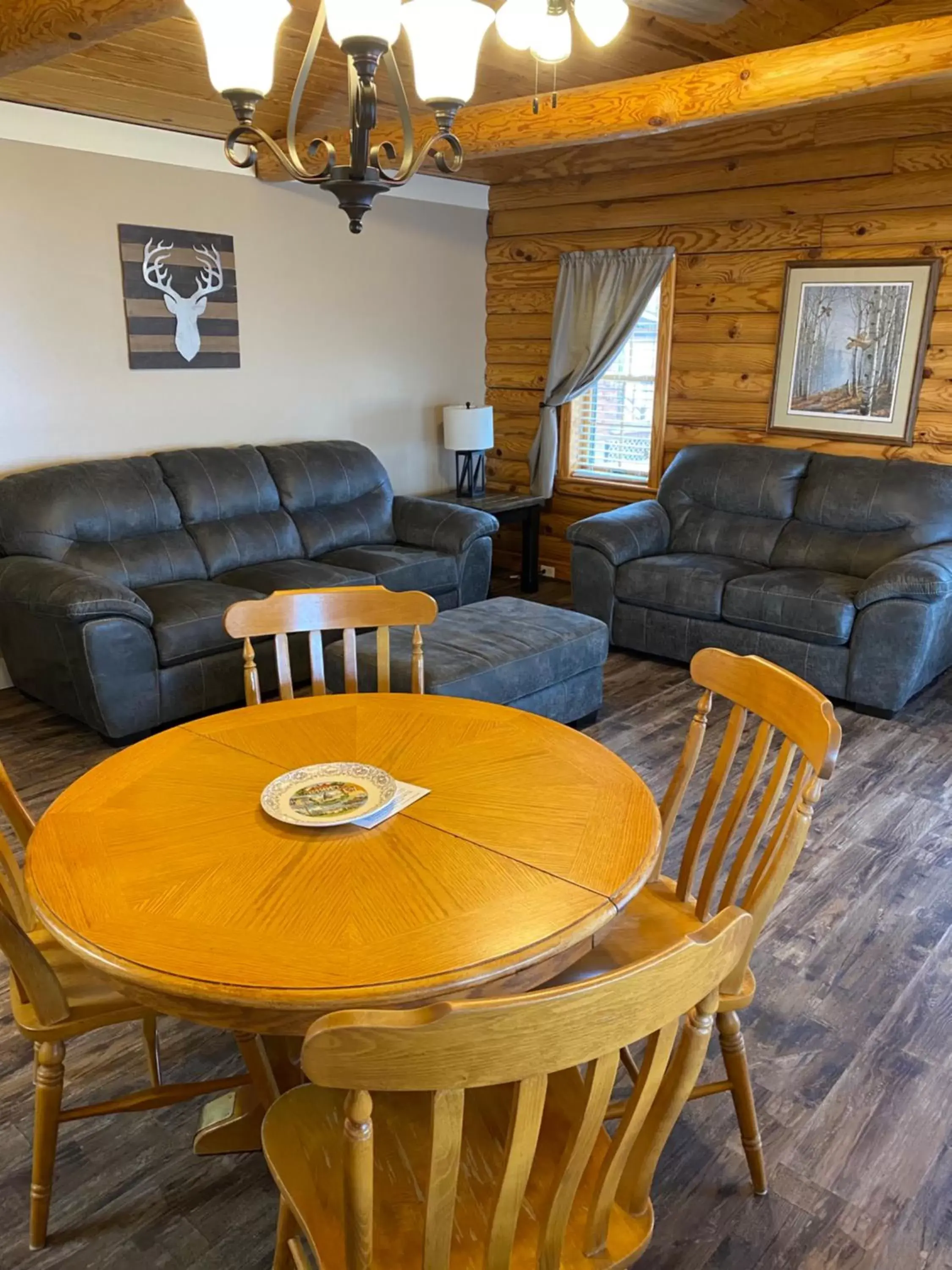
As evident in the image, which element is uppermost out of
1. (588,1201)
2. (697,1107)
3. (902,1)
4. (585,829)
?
(902,1)

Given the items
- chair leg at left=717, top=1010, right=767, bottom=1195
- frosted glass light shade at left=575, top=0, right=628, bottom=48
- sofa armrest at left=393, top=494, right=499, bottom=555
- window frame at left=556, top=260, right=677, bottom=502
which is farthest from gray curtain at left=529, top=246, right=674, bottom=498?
chair leg at left=717, top=1010, right=767, bottom=1195

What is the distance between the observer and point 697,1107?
1977 millimetres

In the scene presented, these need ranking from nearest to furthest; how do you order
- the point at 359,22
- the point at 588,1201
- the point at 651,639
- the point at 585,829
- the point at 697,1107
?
the point at 588,1201 → the point at 585,829 → the point at 359,22 → the point at 697,1107 → the point at 651,639

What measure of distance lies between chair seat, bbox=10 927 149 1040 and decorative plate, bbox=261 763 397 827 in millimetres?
400

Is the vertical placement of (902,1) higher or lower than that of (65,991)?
higher

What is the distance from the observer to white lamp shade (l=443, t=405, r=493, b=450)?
18.1 feet

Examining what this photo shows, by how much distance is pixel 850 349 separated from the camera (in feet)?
15.4


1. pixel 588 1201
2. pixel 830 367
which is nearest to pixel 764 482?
pixel 830 367

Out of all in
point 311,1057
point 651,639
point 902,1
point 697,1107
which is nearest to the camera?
point 311,1057

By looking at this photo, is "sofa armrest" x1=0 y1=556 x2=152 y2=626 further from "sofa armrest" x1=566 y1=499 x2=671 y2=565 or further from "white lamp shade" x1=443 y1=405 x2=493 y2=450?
"white lamp shade" x1=443 y1=405 x2=493 y2=450

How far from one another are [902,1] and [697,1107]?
14.3 ft

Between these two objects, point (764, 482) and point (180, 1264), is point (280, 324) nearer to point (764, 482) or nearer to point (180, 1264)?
point (764, 482)

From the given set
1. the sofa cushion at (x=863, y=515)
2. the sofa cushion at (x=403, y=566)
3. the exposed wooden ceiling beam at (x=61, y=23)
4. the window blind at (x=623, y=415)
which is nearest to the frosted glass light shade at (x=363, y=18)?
the exposed wooden ceiling beam at (x=61, y=23)

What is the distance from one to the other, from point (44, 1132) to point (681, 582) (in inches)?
138
